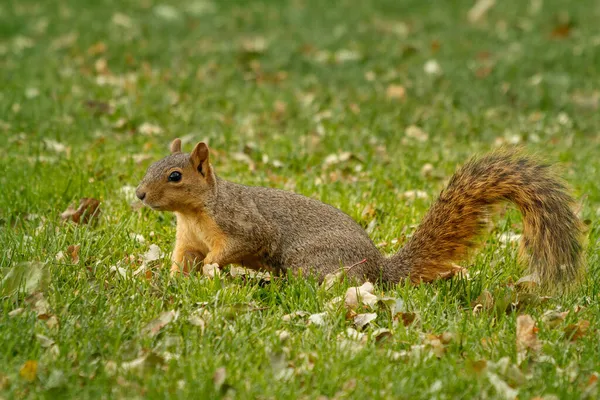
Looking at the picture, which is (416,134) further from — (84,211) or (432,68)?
(84,211)

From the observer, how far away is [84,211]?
3.99m

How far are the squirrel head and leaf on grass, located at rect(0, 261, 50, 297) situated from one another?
488mm

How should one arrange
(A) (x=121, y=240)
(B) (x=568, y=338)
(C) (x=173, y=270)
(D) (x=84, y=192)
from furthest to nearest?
(D) (x=84, y=192), (A) (x=121, y=240), (C) (x=173, y=270), (B) (x=568, y=338)

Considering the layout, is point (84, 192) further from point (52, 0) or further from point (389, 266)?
point (52, 0)

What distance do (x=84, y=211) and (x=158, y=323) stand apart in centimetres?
132

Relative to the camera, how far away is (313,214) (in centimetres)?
354

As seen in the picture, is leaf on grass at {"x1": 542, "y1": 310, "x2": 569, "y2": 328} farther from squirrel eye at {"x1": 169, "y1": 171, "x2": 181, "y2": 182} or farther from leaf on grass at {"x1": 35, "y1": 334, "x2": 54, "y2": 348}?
leaf on grass at {"x1": 35, "y1": 334, "x2": 54, "y2": 348}

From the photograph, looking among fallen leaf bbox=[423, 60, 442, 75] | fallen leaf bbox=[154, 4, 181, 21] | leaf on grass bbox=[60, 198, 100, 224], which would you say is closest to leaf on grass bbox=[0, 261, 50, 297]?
leaf on grass bbox=[60, 198, 100, 224]

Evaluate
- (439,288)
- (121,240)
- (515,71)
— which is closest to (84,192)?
(121,240)

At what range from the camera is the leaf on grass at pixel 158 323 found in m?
2.78

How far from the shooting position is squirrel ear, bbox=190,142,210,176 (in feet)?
11.2

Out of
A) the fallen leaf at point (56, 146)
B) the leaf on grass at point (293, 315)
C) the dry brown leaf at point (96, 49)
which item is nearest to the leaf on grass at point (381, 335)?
the leaf on grass at point (293, 315)

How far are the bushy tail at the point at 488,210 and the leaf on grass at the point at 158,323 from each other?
1016 millimetres

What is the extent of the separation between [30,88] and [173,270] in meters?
3.54
